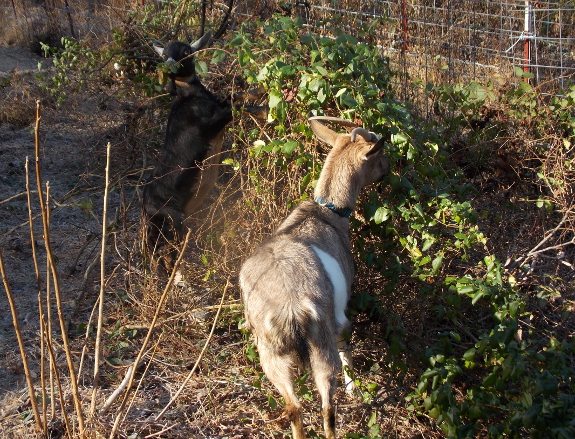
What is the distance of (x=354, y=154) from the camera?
167 inches

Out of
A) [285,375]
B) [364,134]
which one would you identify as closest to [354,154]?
[364,134]

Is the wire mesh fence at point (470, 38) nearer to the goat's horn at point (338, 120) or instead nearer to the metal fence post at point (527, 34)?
the metal fence post at point (527, 34)

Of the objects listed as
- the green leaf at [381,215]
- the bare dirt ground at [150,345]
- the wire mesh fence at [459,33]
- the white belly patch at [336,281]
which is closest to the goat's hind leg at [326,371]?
the white belly patch at [336,281]

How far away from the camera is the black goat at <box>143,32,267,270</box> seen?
5.86 meters

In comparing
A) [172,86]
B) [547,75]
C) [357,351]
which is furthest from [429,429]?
[547,75]

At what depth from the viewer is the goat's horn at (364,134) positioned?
4096 millimetres

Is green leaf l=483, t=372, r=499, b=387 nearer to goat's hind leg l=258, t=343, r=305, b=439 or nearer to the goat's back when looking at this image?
the goat's back

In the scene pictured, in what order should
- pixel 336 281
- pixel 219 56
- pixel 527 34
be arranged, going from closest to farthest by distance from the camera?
A: pixel 336 281
pixel 219 56
pixel 527 34

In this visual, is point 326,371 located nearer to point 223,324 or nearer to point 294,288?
point 294,288

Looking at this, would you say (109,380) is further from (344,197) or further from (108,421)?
(344,197)

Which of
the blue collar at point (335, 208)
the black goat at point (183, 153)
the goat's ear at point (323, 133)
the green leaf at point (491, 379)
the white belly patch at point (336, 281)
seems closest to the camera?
the green leaf at point (491, 379)

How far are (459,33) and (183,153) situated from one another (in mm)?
4623

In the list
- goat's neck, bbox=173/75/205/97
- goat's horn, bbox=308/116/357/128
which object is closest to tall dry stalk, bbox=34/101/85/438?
goat's horn, bbox=308/116/357/128

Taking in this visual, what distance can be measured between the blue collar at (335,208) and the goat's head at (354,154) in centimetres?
23
